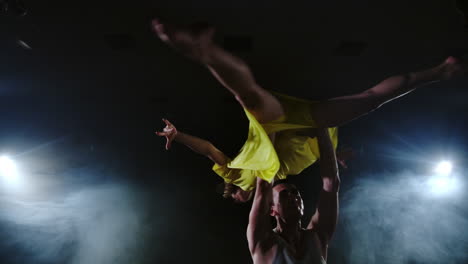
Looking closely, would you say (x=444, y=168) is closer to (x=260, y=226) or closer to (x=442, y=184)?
(x=442, y=184)

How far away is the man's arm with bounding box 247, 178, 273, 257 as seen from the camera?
4.95ft

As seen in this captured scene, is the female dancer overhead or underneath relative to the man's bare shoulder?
overhead

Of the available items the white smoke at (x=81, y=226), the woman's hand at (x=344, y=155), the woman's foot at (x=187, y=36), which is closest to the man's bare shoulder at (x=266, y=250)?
the woman's hand at (x=344, y=155)

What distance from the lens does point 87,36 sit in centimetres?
226

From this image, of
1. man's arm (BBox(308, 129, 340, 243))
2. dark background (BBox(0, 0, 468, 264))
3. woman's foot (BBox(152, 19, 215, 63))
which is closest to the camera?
woman's foot (BBox(152, 19, 215, 63))

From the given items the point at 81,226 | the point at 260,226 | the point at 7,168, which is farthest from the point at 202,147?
the point at 7,168

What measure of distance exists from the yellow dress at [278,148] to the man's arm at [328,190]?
0.47 ft

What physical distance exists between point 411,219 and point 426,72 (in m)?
2.79

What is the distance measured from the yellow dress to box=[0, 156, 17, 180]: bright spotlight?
115 inches

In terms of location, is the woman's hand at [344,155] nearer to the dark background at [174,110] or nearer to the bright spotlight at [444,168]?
the dark background at [174,110]

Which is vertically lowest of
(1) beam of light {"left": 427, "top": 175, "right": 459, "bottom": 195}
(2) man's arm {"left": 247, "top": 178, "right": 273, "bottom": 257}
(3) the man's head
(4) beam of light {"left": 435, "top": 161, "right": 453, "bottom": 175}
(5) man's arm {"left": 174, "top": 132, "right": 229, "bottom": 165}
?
(2) man's arm {"left": 247, "top": 178, "right": 273, "bottom": 257}

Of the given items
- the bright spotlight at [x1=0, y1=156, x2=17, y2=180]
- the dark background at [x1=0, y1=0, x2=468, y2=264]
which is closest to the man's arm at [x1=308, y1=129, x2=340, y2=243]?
the dark background at [x1=0, y1=0, x2=468, y2=264]

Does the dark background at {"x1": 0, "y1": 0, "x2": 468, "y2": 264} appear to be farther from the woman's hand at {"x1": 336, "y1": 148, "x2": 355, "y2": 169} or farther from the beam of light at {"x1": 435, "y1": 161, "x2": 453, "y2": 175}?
the woman's hand at {"x1": 336, "y1": 148, "x2": 355, "y2": 169}

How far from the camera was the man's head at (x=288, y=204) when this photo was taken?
1.61 metres
